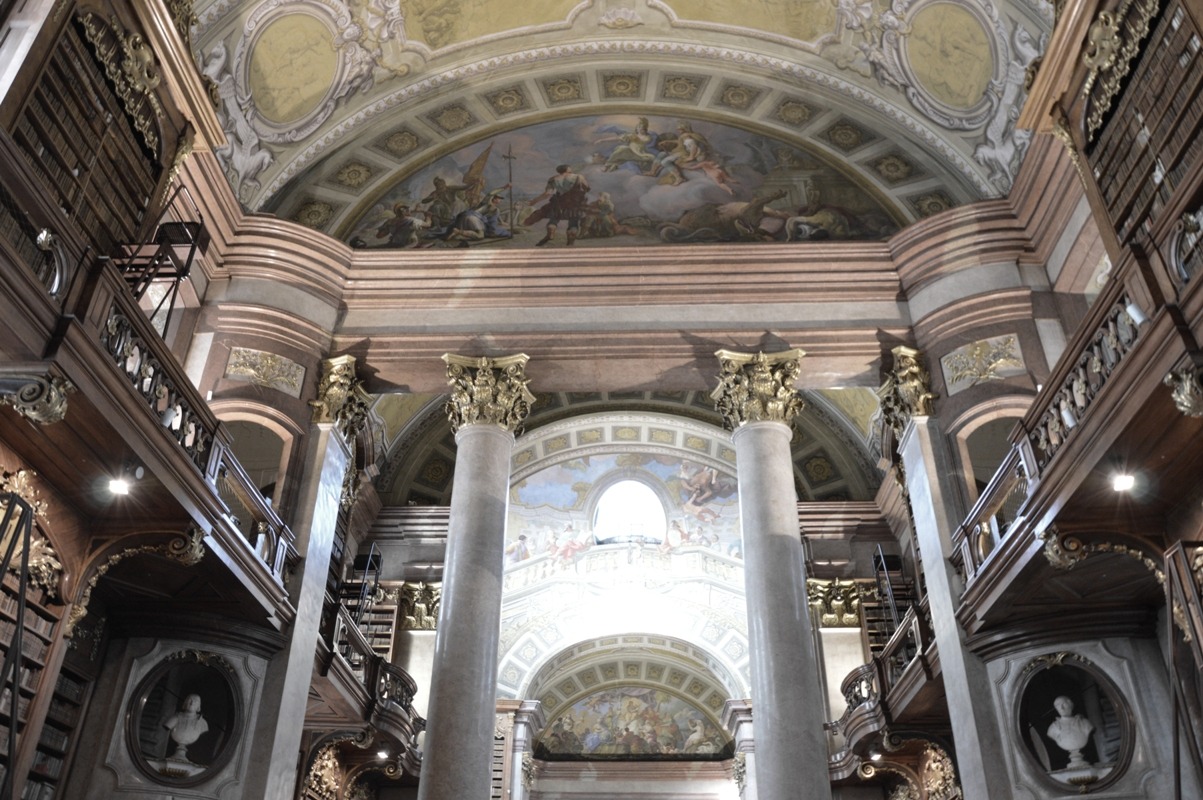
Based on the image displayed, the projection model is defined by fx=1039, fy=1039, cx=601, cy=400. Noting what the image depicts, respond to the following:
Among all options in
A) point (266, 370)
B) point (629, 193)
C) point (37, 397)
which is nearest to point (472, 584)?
point (266, 370)

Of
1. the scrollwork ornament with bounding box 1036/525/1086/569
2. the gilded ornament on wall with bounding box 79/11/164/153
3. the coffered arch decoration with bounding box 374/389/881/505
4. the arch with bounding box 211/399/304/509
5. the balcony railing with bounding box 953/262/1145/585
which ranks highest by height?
the coffered arch decoration with bounding box 374/389/881/505

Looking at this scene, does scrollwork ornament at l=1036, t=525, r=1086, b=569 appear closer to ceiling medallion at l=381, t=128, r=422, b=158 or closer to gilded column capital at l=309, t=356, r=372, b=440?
gilded column capital at l=309, t=356, r=372, b=440

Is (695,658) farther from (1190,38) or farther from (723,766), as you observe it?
(1190,38)

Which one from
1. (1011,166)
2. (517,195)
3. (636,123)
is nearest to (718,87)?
(636,123)

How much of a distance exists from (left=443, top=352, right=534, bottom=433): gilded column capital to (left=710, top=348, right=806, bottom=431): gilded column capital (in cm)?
229

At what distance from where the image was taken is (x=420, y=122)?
14.6 m

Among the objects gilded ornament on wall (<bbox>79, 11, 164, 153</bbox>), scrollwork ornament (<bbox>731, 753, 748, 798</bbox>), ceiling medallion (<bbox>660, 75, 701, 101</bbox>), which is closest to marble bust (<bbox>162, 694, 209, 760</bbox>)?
gilded ornament on wall (<bbox>79, 11, 164, 153</bbox>)

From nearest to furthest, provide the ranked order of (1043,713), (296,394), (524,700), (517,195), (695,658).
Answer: (1043,713)
(296,394)
(517,195)
(524,700)
(695,658)

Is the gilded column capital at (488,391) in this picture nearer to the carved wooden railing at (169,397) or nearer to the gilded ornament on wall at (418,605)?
the carved wooden railing at (169,397)

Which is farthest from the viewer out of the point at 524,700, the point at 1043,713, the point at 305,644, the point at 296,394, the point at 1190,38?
the point at 524,700

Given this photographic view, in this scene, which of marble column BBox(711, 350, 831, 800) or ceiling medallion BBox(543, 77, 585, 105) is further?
ceiling medallion BBox(543, 77, 585, 105)

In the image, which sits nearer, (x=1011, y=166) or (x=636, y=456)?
(x=1011, y=166)

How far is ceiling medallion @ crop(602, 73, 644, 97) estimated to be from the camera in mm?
14812

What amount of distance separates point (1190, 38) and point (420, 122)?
32.5ft
